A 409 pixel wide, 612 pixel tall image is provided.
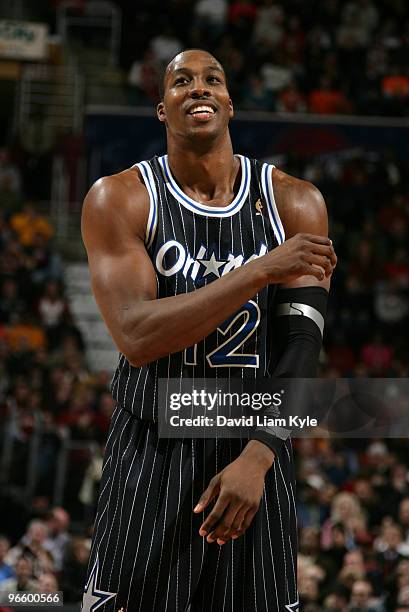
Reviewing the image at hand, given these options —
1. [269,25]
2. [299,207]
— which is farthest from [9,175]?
[299,207]

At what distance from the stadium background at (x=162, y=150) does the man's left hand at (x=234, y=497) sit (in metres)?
4.27

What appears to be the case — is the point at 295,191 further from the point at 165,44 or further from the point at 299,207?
the point at 165,44

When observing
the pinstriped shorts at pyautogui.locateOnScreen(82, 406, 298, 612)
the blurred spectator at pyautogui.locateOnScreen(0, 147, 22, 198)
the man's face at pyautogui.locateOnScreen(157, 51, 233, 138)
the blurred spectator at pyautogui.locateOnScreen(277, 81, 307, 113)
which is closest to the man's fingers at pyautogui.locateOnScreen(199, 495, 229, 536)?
the pinstriped shorts at pyautogui.locateOnScreen(82, 406, 298, 612)

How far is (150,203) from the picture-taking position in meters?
3.50

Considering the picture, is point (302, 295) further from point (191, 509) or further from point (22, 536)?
A: point (22, 536)

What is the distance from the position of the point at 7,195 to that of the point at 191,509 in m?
13.0

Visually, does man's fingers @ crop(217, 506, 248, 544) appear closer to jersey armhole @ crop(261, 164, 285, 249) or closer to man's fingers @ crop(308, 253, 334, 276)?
man's fingers @ crop(308, 253, 334, 276)

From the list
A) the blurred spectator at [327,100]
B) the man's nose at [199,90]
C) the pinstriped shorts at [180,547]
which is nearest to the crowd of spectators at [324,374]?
the blurred spectator at [327,100]

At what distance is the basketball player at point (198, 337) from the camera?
3.18 meters

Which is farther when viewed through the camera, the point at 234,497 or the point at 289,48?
the point at 289,48

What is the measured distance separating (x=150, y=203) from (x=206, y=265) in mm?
279

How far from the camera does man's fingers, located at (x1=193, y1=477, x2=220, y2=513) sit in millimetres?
3199

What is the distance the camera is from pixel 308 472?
441 inches

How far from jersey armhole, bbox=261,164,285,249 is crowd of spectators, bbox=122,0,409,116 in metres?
Answer: 12.7
